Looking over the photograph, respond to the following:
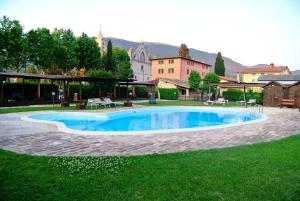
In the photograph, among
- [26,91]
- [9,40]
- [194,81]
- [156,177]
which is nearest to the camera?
[156,177]

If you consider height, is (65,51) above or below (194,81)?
above

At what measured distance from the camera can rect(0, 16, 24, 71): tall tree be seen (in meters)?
33.9

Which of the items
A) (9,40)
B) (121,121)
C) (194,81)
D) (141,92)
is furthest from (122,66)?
(121,121)

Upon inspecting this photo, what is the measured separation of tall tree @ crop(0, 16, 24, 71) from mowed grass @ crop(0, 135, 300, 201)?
32122mm

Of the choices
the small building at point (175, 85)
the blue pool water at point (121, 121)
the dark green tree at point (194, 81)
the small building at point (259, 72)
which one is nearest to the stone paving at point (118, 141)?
the blue pool water at point (121, 121)

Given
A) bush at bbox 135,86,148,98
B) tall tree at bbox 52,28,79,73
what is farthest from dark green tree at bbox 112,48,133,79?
tall tree at bbox 52,28,79,73

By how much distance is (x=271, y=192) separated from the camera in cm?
474

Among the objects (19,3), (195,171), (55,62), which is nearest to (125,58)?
(55,62)

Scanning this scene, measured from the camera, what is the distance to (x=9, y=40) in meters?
34.2

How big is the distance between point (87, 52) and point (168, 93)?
53.6ft

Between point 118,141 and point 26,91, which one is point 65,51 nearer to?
point 26,91

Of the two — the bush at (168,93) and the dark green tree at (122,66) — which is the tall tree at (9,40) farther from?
the bush at (168,93)

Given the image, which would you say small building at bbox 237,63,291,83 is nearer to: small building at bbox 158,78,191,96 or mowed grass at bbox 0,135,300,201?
small building at bbox 158,78,191,96

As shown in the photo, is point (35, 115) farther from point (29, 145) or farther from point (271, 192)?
point (271, 192)
